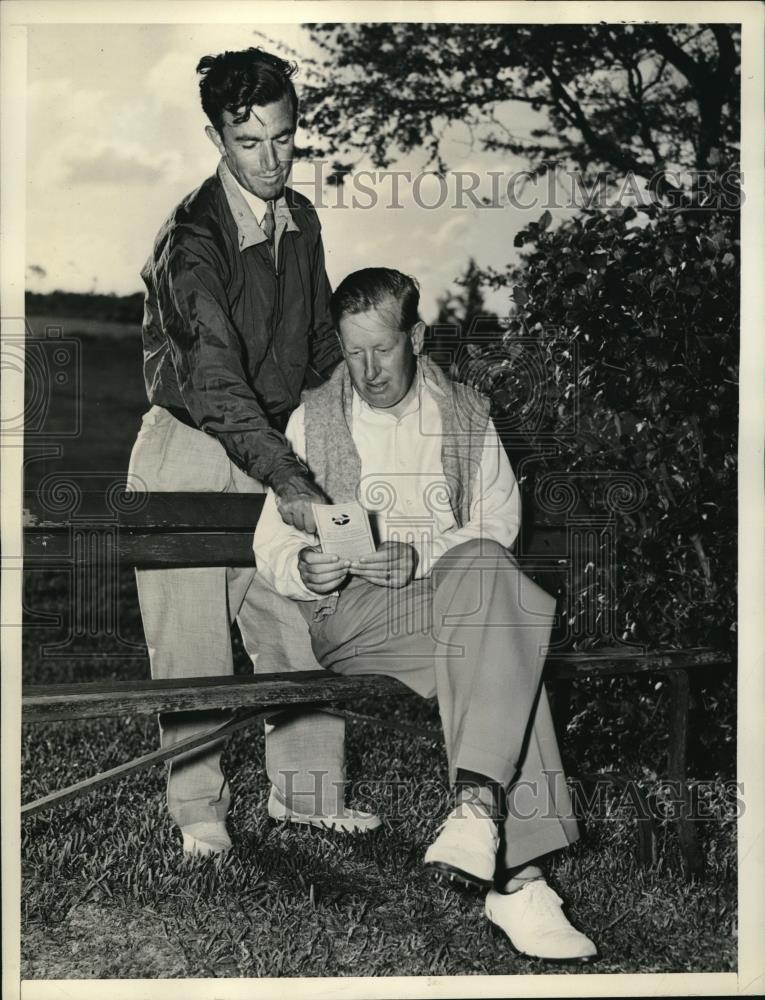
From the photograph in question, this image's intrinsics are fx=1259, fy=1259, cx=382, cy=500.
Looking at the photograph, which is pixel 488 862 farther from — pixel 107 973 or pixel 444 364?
pixel 444 364

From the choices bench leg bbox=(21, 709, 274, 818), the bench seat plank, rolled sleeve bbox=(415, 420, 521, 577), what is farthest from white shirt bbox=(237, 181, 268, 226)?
bench leg bbox=(21, 709, 274, 818)

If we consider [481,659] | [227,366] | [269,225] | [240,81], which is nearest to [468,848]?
[481,659]

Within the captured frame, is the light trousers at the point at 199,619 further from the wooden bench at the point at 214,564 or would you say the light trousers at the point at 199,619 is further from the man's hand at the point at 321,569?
the man's hand at the point at 321,569

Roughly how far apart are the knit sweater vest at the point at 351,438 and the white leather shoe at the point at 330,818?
104cm

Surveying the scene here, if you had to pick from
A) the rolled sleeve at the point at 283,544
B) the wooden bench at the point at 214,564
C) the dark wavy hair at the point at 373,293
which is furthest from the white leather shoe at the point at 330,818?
the dark wavy hair at the point at 373,293

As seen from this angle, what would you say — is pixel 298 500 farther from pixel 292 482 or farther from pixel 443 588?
pixel 443 588

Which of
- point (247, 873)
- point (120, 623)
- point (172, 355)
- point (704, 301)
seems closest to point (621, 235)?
point (704, 301)

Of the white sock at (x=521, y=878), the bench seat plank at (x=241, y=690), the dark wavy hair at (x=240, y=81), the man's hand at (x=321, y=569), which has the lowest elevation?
the white sock at (x=521, y=878)

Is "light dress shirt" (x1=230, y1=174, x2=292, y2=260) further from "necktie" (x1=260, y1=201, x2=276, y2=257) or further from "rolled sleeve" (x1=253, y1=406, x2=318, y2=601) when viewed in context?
"rolled sleeve" (x1=253, y1=406, x2=318, y2=601)

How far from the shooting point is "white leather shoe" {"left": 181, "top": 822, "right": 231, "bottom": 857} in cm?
396

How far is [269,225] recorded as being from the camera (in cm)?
400

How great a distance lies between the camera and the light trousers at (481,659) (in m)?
3.55

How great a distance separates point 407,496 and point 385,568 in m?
0.25

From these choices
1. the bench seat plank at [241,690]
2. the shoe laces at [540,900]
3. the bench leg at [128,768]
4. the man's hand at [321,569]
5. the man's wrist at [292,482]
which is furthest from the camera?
the man's wrist at [292,482]
